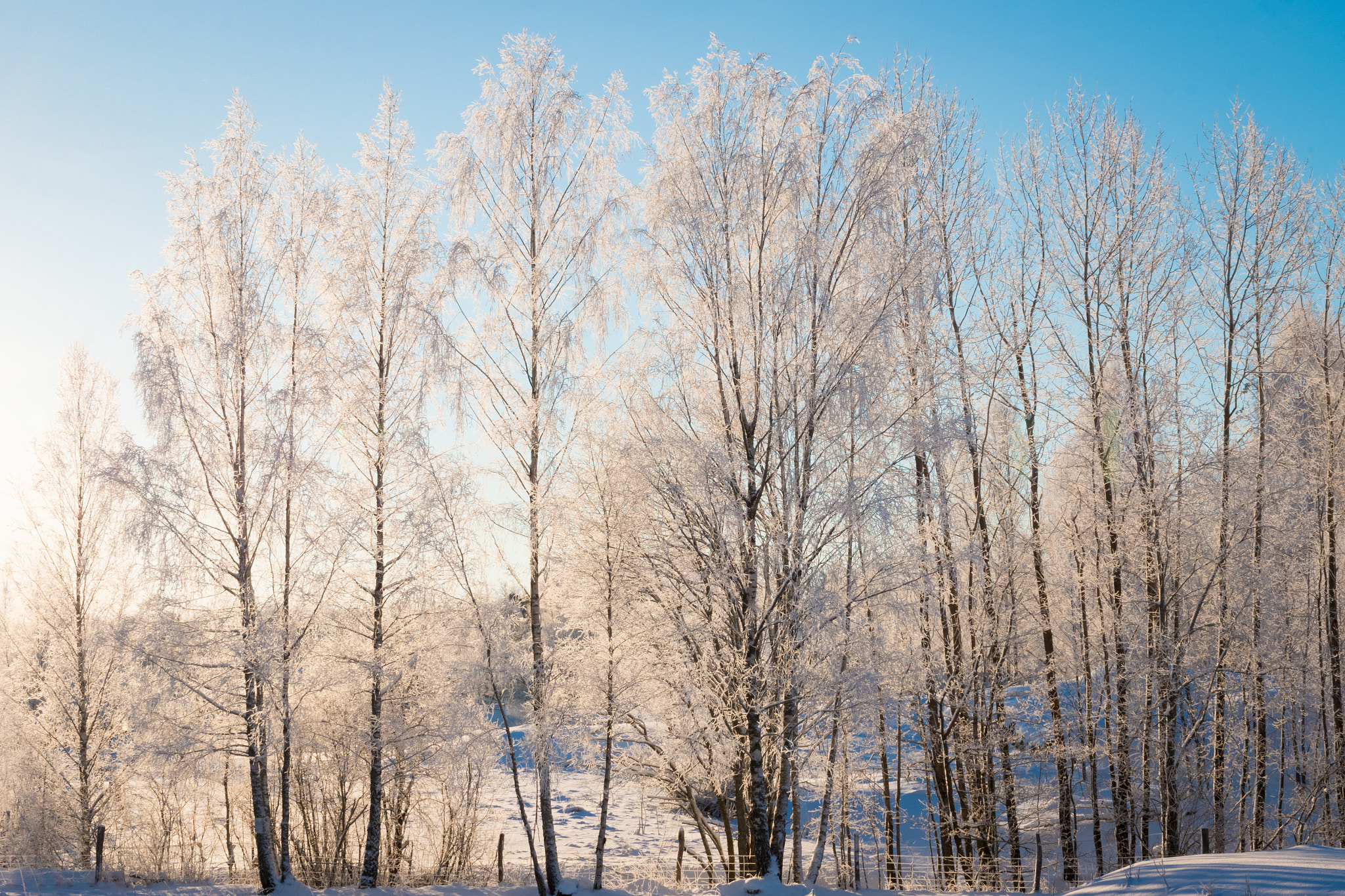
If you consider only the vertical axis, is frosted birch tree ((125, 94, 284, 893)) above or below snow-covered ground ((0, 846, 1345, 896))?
above

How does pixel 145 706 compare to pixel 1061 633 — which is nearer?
pixel 145 706

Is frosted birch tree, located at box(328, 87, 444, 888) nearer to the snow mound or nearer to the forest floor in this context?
the forest floor

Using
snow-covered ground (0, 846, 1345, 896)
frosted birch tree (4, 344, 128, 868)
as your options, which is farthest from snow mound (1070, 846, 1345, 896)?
frosted birch tree (4, 344, 128, 868)

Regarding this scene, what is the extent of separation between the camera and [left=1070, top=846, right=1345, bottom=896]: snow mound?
191 inches

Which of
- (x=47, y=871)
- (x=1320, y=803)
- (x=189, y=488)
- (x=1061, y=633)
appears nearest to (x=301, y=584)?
(x=189, y=488)

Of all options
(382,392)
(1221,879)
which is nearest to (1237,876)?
(1221,879)

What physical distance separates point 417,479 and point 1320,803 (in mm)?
18645

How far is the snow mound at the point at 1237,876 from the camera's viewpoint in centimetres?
486

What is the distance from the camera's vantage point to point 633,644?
10336mm

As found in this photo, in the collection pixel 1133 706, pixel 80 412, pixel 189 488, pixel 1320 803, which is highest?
pixel 80 412

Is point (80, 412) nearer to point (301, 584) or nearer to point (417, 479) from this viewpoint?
point (301, 584)

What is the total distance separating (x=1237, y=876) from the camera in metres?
5.20

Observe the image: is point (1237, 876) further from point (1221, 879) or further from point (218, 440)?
point (218, 440)

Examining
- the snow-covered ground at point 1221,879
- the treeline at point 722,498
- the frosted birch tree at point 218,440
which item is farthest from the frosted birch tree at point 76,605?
the snow-covered ground at point 1221,879
